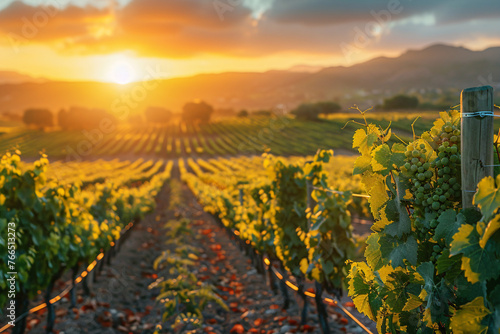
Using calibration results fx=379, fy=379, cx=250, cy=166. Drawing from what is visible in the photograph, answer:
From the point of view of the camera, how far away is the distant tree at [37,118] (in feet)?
337

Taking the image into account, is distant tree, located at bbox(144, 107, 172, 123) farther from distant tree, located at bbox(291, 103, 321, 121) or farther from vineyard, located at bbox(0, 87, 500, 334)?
vineyard, located at bbox(0, 87, 500, 334)

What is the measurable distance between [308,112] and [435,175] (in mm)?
84762

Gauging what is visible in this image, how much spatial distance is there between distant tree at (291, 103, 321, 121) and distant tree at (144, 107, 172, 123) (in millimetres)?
77438

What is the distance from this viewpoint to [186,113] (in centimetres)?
14300

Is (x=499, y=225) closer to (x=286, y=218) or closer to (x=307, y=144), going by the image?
(x=286, y=218)

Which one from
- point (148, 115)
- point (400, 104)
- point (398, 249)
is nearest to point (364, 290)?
point (398, 249)

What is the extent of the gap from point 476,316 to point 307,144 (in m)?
74.7

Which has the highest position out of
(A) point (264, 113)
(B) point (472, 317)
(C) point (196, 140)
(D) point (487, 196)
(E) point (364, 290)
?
(A) point (264, 113)

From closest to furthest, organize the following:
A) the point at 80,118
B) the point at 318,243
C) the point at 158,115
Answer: the point at 318,243 < the point at 80,118 < the point at 158,115

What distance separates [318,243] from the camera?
5.72 m

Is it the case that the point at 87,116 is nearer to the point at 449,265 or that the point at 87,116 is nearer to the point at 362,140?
the point at 362,140

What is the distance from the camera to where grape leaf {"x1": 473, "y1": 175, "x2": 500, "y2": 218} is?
1.66 metres

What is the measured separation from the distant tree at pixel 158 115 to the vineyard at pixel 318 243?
466ft

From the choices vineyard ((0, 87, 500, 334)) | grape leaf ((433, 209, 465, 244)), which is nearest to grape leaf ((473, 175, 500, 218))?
vineyard ((0, 87, 500, 334))
